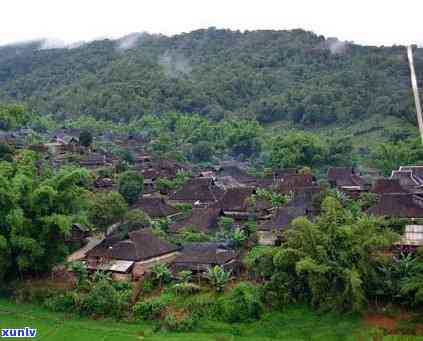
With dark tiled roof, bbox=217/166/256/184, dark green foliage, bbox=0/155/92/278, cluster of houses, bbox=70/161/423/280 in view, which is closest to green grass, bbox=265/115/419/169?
dark tiled roof, bbox=217/166/256/184

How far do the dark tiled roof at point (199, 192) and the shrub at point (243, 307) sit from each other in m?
15.9

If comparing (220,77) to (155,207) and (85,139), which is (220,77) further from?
(155,207)

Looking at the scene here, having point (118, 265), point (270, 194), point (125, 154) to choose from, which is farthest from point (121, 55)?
point (118, 265)

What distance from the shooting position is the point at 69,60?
11312 cm

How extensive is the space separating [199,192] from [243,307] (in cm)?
1702

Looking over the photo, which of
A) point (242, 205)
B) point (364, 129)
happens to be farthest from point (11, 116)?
point (364, 129)

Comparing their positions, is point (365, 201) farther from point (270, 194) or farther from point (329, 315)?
point (329, 315)

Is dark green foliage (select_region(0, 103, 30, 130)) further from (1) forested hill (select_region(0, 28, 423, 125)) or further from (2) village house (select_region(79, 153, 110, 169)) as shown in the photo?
(1) forested hill (select_region(0, 28, 423, 125))

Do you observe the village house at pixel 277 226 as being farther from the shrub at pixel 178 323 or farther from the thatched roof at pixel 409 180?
the thatched roof at pixel 409 180

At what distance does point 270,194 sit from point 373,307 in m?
15.3

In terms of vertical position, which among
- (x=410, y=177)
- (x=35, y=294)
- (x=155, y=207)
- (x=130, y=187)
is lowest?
(x=35, y=294)

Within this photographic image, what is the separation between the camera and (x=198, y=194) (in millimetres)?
39000

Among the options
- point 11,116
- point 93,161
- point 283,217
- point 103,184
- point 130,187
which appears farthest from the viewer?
point 11,116

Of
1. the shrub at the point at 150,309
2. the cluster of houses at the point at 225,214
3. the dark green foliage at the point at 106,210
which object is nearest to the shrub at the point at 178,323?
the shrub at the point at 150,309
